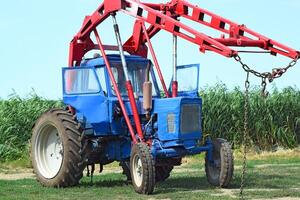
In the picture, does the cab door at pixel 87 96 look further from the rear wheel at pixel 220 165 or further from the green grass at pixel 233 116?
the green grass at pixel 233 116

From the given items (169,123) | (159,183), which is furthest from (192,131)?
(159,183)

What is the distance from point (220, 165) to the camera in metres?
13.3

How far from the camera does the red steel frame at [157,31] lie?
11.8 m

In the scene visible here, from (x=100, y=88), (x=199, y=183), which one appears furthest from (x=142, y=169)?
(x=199, y=183)

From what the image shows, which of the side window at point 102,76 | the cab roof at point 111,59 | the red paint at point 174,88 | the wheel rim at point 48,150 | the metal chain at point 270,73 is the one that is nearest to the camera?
the metal chain at point 270,73

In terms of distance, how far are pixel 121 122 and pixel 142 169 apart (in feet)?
6.08

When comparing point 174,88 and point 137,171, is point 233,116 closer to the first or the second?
point 174,88

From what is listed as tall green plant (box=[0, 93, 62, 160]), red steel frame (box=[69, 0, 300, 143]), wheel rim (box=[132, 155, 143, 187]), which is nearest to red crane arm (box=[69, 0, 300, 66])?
red steel frame (box=[69, 0, 300, 143])

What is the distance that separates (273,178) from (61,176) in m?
4.74

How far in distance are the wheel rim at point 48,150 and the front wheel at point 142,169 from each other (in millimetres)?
2512

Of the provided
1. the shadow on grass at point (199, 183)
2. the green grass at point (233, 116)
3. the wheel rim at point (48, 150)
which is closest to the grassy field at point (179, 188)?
the shadow on grass at point (199, 183)

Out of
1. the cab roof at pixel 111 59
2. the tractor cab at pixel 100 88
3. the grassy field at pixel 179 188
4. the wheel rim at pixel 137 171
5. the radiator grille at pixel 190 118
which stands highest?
the cab roof at pixel 111 59

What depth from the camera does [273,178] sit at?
15.2 metres

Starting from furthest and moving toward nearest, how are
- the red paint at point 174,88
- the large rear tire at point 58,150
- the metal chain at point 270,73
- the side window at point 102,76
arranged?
1. the red paint at point 174,88
2. the side window at point 102,76
3. the large rear tire at point 58,150
4. the metal chain at point 270,73
